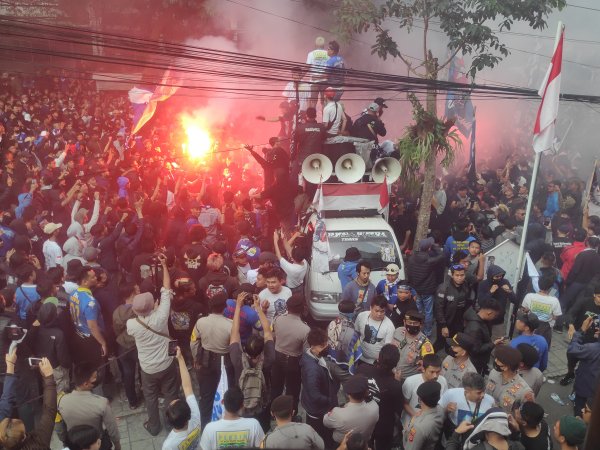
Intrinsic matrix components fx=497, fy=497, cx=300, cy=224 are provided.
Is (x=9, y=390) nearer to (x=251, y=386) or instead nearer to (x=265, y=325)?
(x=251, y=386)

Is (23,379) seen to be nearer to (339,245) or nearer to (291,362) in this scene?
(291,362)

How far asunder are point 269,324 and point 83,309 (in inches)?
89.0

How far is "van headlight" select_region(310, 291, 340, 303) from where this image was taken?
8062 millimetres

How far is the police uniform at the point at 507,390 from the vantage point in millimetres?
4945

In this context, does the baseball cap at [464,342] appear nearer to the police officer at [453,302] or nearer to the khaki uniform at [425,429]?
the khaki uniform at [425,429]

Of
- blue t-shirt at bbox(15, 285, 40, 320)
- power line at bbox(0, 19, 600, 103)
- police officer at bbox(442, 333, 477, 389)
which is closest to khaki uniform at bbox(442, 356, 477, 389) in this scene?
police officer at bbox(442, 333, 477, 389)

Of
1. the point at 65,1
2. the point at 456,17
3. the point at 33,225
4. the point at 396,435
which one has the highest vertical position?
the point at 65,1

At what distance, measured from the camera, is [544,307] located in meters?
6.73

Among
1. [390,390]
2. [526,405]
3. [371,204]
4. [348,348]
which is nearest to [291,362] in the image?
[348,348]

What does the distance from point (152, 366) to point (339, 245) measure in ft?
12.6

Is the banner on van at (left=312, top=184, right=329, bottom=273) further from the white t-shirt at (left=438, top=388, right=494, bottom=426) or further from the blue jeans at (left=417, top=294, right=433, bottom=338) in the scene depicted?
the white t-shirt at (left=438, top=388, right=494, bottom=426)

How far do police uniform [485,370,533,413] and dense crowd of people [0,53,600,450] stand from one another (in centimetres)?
2

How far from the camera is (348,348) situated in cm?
571

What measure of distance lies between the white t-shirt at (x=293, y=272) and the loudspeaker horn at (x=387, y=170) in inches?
106
